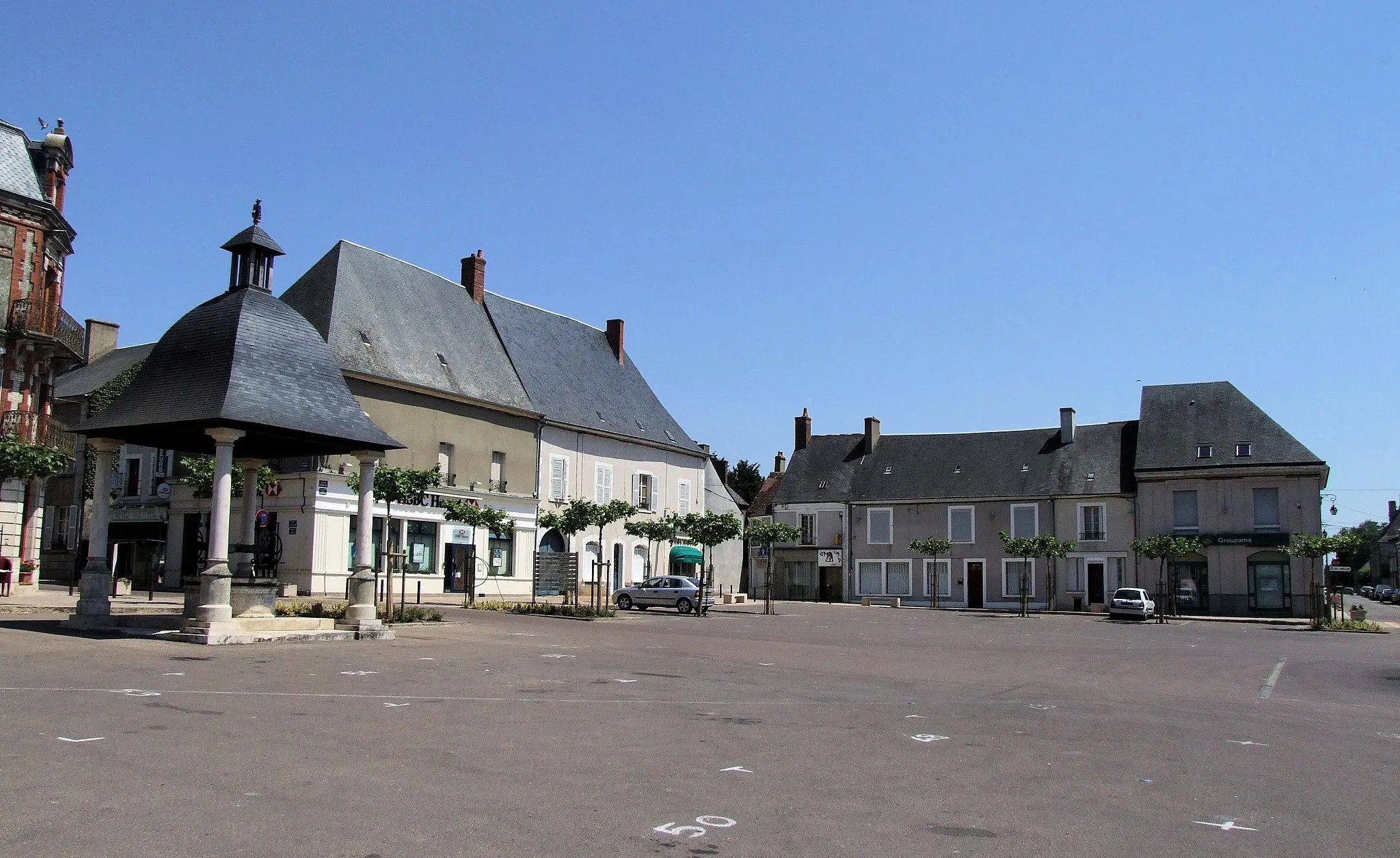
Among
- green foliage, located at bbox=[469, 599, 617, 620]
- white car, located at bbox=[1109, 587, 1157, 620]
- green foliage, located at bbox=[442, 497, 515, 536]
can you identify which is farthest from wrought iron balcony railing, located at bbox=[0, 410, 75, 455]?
white car, located at bbox=[1109, 587, 1157, 620]

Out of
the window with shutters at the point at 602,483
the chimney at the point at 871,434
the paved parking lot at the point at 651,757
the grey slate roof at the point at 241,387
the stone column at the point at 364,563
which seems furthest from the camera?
the chimney at the point at 871,434

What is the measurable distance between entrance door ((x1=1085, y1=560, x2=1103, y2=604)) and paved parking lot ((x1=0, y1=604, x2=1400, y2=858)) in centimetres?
3458

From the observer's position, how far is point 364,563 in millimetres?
19547

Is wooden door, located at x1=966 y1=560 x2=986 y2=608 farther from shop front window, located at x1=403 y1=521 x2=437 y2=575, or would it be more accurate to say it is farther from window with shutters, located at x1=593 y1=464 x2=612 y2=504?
shop front window, located at x1=403 y1=521 x2=437 y2=575

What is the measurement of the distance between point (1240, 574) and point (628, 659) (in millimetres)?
39747

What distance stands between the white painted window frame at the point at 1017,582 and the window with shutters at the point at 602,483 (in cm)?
1980

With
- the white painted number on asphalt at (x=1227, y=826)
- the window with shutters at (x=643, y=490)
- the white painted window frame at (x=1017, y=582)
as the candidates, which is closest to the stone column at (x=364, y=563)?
the white painted number on asphalt at (x=1227, y=826)

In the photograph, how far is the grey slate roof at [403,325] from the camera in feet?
120

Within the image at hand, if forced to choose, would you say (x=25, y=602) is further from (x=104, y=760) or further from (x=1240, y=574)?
(x=1240, y=574)

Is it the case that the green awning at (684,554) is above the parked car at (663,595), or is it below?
above

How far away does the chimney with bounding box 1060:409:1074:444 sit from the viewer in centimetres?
5491

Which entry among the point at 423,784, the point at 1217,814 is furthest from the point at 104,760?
the point at 1217,814

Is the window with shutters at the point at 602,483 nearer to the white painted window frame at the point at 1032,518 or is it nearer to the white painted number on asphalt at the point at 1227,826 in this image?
the white painted window frame at the point at 1032,518

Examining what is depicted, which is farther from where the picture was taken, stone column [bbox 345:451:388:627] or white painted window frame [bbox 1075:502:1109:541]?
white painted window frame [bbox 1075:502:1109:541]
